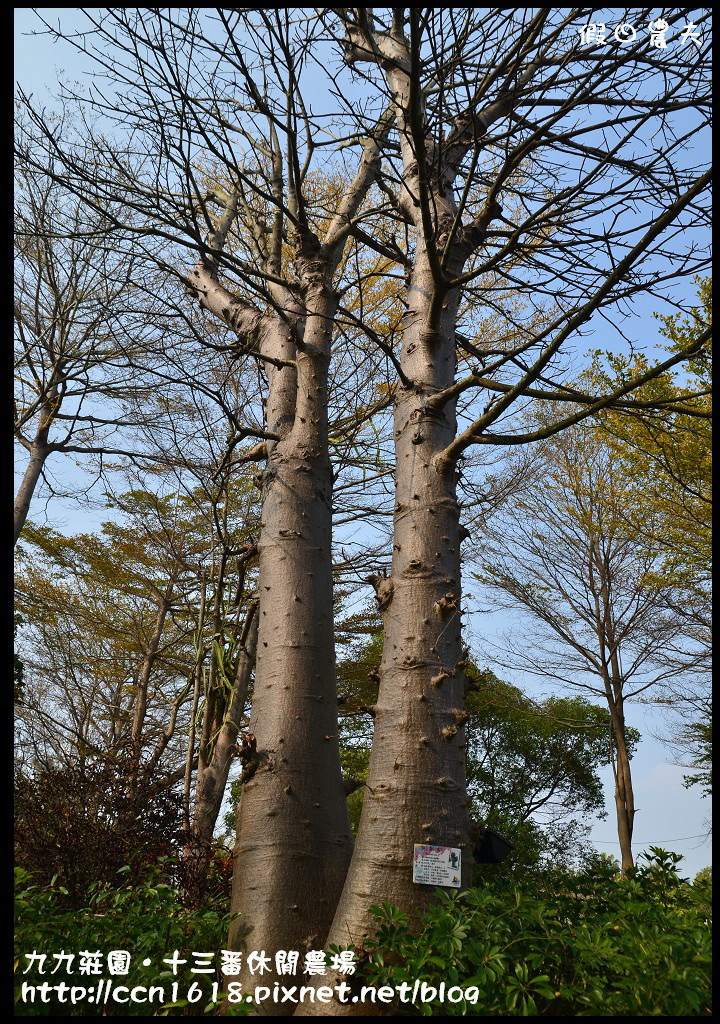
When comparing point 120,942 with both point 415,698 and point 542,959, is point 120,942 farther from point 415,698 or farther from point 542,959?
point 542,959

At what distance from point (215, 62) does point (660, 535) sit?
24.9 ft

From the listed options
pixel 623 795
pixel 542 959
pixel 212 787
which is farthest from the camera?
pixel 623 795

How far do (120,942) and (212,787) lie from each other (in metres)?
3.93

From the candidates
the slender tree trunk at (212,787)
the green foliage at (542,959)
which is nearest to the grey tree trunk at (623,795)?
the slender tree trunk at (212,787)

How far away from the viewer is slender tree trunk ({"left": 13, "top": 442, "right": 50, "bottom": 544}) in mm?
7082

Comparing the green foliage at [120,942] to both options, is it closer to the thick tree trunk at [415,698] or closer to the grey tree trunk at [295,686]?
the grey tree trunk at [295,686]

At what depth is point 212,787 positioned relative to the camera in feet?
20.2

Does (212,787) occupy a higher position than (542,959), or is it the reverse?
(542,959)

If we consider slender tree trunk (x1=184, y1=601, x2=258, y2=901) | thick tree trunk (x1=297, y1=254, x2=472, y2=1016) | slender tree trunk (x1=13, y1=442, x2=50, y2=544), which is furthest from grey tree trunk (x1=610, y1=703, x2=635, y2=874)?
slender tree trunk (x1=13, y1=442, x2=50, y2=544)

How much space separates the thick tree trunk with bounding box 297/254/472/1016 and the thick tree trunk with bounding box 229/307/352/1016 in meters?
0.31

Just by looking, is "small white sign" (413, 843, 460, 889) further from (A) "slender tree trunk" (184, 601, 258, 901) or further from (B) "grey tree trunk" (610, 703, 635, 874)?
(B) "grey tree trunk" (610, 703, 635, 874)

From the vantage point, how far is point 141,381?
8.03m

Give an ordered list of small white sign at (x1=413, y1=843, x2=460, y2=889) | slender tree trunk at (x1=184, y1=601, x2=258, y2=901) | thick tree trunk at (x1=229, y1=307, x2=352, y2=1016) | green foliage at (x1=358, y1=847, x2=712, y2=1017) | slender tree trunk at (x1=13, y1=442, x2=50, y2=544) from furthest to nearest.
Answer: slender tree trunk at (x1=13, y1=442, x2=50, y2=544) < slender tree trunk at (x1=184, y1=601, x2=258, y2=901) < thick tree trunk at (x1=229, y1=307, x2=352, y2=1016) < small white sign at (x1=413, y1=843, x2=460, y2=889) < green foliage at (x1=358, y1=847, x2=712, y2=1017)

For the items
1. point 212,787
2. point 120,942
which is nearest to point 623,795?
point 212,787
